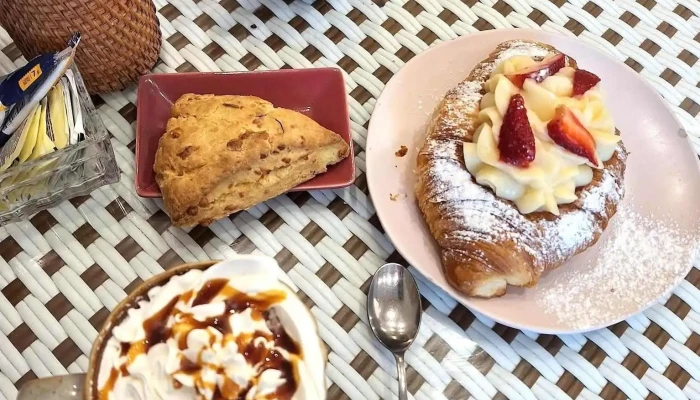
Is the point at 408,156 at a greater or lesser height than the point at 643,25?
lesser

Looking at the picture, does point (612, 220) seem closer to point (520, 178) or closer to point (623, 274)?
point (623, 274)

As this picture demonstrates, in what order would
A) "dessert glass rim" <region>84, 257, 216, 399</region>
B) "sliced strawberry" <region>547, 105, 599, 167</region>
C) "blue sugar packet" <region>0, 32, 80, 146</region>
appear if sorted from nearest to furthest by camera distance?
"dessert glass rim" <region>84, 257, 216, 399</region> < "blue sugar packet" <region>0, 32, 80, 146</region> < "sliced strawberry" <region>547, 105, 599, 167</region>

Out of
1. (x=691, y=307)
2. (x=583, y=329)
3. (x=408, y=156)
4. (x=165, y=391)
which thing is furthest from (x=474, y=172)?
(x=165, y=391)

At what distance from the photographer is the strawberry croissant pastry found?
1.00 metres

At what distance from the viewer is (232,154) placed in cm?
101

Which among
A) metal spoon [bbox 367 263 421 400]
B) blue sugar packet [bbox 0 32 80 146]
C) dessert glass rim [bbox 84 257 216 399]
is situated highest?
blue sugar packet [bbox 0 32 80 146]

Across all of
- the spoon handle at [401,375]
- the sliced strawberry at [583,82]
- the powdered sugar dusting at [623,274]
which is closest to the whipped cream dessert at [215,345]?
the spoon handle at [401,375]

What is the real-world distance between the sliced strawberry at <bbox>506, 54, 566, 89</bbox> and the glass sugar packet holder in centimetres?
69

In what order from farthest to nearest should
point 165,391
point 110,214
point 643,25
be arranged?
point 643,25
point 110,214
point 165,391

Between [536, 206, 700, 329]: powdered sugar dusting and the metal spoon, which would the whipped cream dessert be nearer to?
the metal spoon

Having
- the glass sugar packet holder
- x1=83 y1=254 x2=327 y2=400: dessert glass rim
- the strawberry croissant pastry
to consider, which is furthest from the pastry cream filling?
the glass sugar packet holder

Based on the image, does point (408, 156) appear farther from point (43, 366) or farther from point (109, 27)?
point (43, 366)

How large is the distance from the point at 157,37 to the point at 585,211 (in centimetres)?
84

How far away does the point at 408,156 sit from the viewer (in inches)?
45.0
